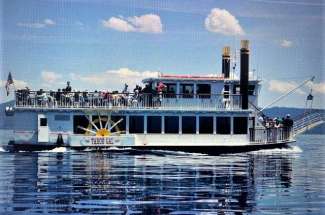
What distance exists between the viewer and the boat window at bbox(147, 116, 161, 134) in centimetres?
3112

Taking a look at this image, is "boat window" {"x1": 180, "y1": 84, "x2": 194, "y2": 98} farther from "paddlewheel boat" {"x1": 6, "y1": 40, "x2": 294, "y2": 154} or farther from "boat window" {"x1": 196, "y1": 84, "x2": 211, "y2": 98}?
"boat window" {"x1": 196, "y1": 84, "x2": 211, "y2": 98}

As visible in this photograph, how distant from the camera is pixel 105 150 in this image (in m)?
30.6

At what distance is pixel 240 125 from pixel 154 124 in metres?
3.68

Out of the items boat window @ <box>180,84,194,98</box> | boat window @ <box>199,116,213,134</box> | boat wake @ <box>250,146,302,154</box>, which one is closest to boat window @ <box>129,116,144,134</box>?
boat window @ <box>180,84,194,98</box>

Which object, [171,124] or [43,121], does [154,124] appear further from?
[43,121]

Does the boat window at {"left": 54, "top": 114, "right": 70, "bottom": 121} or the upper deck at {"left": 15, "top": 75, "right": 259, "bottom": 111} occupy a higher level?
the upper deck at {"left": 15, "top": 75, "right": 259, "bottom": 111}

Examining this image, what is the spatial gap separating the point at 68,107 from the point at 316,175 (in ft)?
41.5

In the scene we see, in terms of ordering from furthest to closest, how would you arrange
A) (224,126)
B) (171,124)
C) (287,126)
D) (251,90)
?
(287,126), (251,90), (224,126), (171,124)

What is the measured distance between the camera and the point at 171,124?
31.2 m

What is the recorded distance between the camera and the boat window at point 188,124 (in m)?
31.2

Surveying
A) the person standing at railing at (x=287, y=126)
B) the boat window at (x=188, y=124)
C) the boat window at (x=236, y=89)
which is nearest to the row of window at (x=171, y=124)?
the boat window at (x=188, y=124)

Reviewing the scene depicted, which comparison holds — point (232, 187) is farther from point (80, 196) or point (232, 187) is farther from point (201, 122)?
point (201, 122)

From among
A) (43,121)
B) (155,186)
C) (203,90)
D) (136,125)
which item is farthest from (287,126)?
(155,186)

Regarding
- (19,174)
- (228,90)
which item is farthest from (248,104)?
(19,174)
